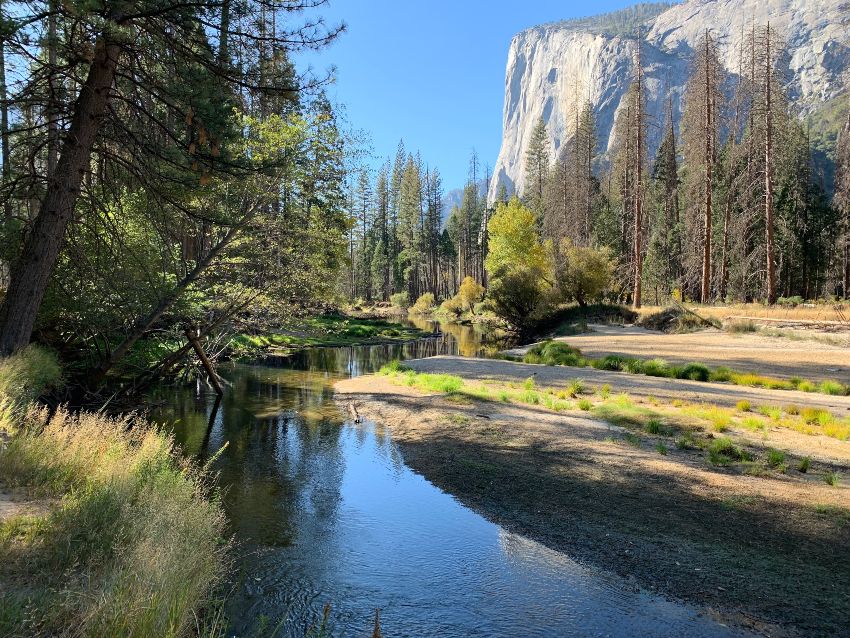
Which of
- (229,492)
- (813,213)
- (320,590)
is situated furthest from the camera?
(813,213)

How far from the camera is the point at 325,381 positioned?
2159cm

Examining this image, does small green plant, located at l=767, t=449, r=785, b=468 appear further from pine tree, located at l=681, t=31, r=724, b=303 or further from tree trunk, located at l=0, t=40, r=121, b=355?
pine tree, located at l=681, t=31, r=724, b=303

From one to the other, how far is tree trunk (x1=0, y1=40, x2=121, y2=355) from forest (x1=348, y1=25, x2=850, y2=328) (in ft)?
32.9

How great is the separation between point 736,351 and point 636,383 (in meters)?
7.18

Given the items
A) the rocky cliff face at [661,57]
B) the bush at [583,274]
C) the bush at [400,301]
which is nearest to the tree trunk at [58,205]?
the bush at [583,274]

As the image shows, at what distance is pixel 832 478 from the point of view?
8.12 metres

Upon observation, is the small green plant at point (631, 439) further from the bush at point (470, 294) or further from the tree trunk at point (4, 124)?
the bush at point (470, 294)

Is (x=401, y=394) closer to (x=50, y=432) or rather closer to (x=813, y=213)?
(x=50, y=432)

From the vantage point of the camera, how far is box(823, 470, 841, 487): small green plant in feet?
26.4

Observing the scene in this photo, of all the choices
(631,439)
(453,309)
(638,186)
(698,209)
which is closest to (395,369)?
(631,439)

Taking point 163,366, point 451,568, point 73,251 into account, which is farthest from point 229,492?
point 163,366

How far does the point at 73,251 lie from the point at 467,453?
27.6 ft

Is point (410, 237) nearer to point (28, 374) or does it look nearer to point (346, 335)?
point (346, 335)

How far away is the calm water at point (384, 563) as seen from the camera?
5176 mm
